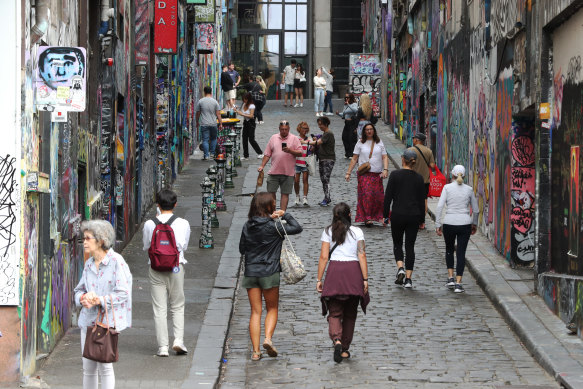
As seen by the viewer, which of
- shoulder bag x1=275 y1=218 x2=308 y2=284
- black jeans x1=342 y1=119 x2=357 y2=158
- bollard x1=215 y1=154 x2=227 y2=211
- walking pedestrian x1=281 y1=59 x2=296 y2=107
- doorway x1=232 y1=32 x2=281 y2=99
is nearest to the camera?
shoulder bag x1=275 y1=218 x2=308 y2=284

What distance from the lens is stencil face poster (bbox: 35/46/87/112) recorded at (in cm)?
985

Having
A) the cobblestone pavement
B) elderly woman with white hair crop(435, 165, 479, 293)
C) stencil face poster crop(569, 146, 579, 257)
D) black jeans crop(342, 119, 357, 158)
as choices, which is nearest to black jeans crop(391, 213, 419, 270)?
elderly woman with white hair crop(435, 165, 479, 293)

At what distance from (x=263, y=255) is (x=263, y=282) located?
0.85 feet

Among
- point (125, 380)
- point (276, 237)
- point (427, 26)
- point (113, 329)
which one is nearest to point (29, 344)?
point (125, 380)

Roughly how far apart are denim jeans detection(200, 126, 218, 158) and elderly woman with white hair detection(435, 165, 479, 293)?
1375 cm

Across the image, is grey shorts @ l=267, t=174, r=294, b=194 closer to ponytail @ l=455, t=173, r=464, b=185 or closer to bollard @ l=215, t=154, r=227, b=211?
bollard @ l=215, t=154, r=227, b=211

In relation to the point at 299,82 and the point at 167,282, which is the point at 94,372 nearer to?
the point at 167,282

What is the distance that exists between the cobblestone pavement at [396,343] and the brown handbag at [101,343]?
1987 millimetres

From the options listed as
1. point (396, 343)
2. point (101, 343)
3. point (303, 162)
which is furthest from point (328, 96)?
point (101, 343)

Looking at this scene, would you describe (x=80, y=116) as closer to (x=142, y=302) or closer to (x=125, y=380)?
(x=142, y=302)

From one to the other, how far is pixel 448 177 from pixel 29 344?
15.0 metres

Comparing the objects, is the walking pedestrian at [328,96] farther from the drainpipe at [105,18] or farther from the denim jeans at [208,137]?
the drainpipe at [105,18]

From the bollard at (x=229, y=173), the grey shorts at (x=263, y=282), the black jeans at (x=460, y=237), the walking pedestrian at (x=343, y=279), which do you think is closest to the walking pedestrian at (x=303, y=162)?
the bollard at (x=229, y=173)

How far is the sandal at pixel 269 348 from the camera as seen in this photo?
10695mm
